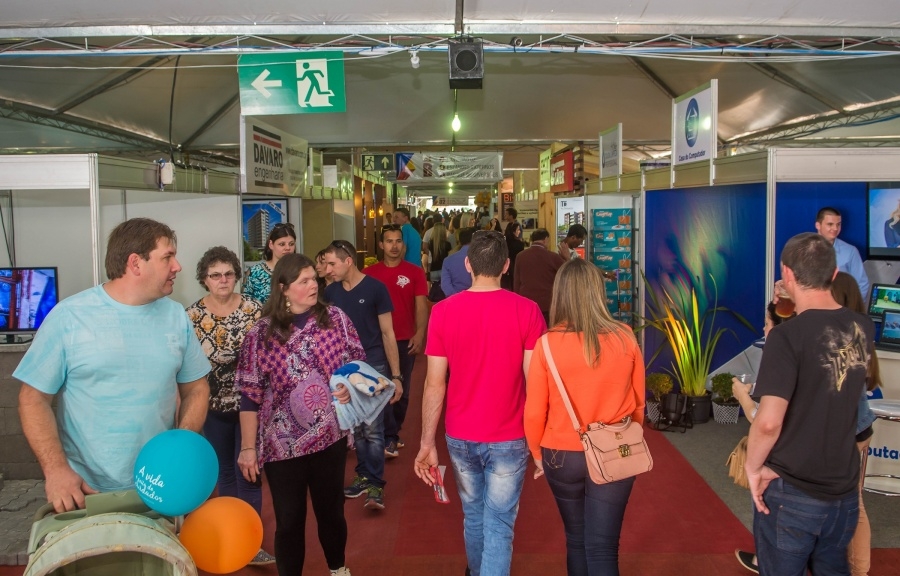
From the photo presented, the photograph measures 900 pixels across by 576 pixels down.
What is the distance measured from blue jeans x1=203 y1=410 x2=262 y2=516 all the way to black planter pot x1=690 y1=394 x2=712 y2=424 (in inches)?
154

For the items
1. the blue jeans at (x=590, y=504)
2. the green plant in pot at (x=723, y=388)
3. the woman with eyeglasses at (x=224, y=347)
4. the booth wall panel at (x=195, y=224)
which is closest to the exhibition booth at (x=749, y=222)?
the green plant in pot at (x=723, y=388)

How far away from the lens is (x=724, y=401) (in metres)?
6.38

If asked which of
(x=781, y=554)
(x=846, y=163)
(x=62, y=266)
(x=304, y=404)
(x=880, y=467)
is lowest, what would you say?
(x=880, y=467)

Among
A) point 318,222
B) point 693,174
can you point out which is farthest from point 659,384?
point 318,222

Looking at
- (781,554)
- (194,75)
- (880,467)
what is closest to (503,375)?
(781,554)

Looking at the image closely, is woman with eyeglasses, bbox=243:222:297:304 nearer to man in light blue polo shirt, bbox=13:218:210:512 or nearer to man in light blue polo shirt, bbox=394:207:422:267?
man in light blue polo shirt, bbox=13:218:210:512

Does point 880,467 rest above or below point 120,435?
below

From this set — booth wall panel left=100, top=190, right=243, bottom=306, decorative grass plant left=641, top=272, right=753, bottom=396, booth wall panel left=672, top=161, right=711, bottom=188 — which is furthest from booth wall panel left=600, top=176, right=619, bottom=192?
booth wall panel left=100, top=190, right=243, bottom=306

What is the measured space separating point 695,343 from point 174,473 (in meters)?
5.22

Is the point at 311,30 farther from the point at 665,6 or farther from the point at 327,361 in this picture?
the point at 327,361

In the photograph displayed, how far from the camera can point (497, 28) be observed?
20.7 ft

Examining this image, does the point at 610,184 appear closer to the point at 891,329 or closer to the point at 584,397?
the point at 891,329

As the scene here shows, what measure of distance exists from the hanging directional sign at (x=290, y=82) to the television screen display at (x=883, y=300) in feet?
14.3

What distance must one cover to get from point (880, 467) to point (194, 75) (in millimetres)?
9522
